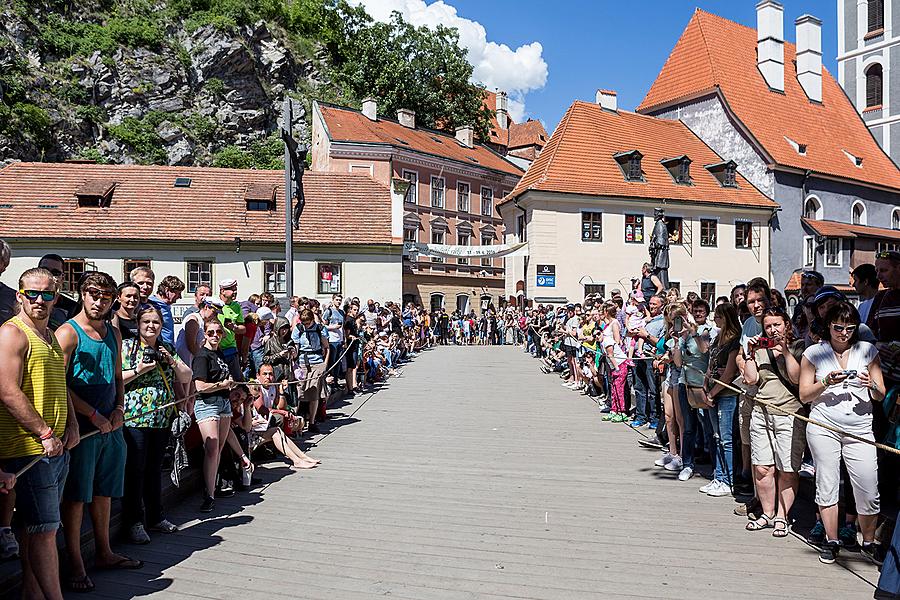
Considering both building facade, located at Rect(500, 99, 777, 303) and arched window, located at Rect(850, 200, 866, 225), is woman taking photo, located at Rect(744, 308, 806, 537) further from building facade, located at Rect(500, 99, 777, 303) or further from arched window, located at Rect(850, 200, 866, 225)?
arched window, located at Rect(850, 200, 866, 225)

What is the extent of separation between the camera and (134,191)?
31281 millimetres

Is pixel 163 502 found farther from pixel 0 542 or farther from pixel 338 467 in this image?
pixel 338 467

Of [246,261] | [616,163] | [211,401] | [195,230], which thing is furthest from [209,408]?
[616,163]

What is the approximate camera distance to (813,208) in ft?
142

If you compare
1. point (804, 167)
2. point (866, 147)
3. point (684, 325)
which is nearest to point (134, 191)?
point (684, 325)

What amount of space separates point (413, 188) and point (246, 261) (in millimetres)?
18615

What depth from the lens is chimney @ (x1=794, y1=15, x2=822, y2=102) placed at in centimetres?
4850

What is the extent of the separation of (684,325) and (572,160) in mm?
30448

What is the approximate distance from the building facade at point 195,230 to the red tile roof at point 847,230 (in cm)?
2491

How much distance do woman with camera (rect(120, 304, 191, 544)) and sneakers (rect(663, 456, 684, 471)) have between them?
5588 millimetres

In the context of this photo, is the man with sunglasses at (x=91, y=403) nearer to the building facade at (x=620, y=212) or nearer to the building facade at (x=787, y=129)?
the building facade at (x=620, y=212)

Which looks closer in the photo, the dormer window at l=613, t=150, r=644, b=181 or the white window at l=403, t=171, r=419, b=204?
the dormer window at l=613, t=150, r=644, b=181

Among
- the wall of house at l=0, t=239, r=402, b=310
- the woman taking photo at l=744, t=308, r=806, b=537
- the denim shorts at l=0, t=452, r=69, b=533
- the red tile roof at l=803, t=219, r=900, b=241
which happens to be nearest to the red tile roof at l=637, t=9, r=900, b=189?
the red tile roof at l=803, t=219, r=900, b=241

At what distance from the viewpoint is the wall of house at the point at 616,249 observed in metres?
35.6
